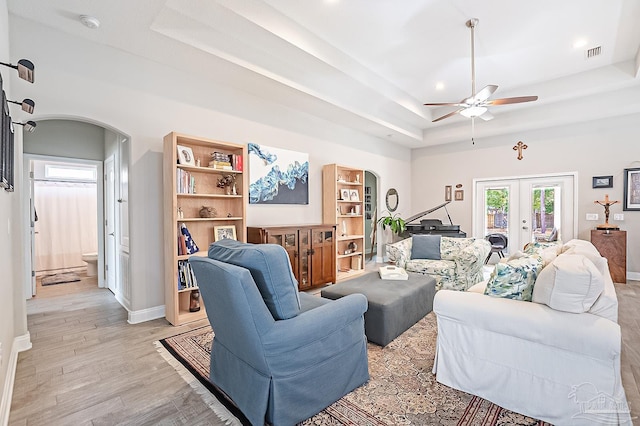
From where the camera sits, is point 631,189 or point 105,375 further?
point 631,189

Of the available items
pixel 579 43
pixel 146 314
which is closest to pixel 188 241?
pixel 146 314

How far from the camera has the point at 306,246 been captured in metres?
4.70

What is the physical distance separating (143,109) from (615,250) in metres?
7.55

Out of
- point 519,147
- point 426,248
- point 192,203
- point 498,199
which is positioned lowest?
point 426,248

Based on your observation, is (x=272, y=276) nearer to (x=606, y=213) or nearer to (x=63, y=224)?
(x=606, y=213)

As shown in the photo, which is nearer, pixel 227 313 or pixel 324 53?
pixel 227 313

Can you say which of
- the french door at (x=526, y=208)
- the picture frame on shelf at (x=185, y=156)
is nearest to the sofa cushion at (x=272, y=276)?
the picture frame on shelf at (x=185, y=156)

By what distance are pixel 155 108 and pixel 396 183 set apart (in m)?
5.75

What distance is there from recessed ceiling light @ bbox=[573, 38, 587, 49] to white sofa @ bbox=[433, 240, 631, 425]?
12.5 feet

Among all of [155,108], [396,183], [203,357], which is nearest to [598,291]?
[203,357]

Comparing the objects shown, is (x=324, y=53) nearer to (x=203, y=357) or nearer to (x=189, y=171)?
(x=189, y=171)

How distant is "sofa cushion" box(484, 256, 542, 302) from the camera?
6.85 feet

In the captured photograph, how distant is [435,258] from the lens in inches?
190

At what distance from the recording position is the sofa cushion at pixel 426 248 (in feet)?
15.9
